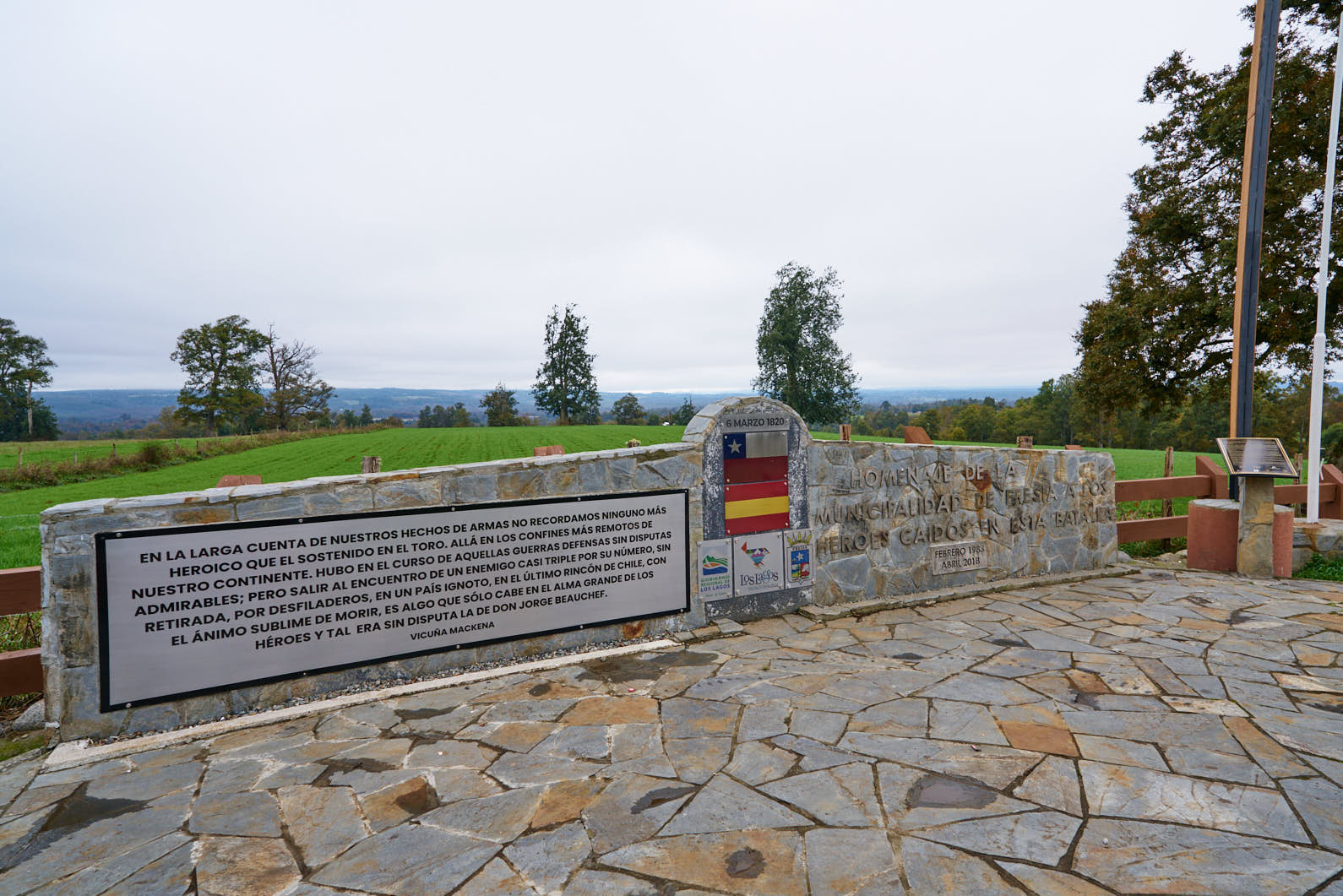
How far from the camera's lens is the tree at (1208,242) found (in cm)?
1250

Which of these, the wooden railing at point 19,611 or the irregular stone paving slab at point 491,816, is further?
the wooden railing at point 19,611

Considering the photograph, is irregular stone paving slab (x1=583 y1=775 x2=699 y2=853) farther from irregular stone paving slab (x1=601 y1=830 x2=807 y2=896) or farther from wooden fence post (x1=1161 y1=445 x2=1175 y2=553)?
wooden fence post (x1=1161 y1=445 x2=1175 y2=553)

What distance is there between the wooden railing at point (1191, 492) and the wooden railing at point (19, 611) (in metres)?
10.7

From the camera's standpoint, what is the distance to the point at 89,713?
3.74 metres

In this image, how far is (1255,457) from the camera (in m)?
7.27

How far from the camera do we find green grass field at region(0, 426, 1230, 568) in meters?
11.7

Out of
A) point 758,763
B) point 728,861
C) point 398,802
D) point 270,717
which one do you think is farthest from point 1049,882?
point 270,717

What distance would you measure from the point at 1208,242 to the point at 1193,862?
1710cm

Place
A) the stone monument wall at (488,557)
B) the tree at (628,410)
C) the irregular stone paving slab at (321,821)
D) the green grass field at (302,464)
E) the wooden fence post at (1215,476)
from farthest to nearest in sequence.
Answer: the tree at (628,410) → the green grass field at (302,464) → the wooden fence post at (1215,476) → the stone monument wall at (488,557) → the irregular stone paving slab at (321,821)

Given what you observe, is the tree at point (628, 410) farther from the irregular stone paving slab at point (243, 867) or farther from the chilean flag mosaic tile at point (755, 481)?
the irregular stone paving slab at point (243, 867)

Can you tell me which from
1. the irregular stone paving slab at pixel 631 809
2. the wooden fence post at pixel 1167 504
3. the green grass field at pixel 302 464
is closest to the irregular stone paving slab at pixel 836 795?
the irregular stone paving slab at pixel 631 809

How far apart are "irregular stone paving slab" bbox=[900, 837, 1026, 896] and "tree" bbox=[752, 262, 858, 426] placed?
42.1m

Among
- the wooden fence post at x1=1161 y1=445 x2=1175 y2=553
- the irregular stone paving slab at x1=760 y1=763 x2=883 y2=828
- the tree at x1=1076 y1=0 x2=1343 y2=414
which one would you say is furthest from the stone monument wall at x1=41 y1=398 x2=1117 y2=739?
the tree at x1=1076 y1=0 x2=1343 y2=414

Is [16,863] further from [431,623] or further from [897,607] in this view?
[897,607]
